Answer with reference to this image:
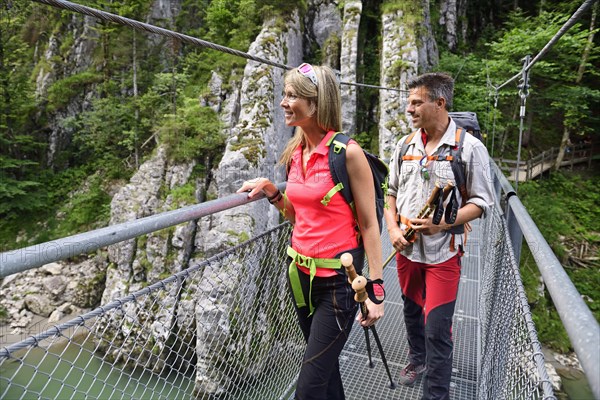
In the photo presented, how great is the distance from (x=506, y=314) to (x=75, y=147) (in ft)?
58.5

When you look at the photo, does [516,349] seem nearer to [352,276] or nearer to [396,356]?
[352,276]

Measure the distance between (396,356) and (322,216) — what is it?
1771mm

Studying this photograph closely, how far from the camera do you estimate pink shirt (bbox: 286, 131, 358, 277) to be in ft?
4.52

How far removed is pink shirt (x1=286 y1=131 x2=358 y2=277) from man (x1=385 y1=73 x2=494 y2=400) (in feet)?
1.93

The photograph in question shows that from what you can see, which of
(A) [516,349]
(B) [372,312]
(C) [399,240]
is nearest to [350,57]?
(C) [399,240]

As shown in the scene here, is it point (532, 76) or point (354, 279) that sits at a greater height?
point (532, 76)

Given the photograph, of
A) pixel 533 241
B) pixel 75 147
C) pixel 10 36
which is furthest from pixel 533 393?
pixel 10 36

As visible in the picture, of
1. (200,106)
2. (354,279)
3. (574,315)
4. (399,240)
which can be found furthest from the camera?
(200,106)

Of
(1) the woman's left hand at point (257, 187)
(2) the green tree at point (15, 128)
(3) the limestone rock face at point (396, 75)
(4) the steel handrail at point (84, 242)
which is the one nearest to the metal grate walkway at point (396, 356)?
(1) the woman's left hand at point (257, 187)

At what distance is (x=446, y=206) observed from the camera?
1775 mm

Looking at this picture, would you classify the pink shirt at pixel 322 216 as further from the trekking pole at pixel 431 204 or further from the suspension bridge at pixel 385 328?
the trekking pole at pixel 431 204

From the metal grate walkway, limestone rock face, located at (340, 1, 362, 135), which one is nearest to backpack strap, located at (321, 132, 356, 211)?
the metal grate walkway

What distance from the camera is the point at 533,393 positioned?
2.93ft

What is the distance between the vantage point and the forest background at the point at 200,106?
10.9 metres
